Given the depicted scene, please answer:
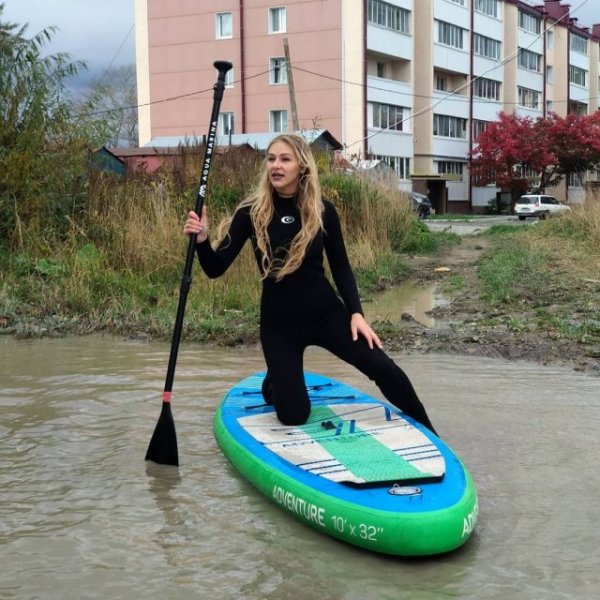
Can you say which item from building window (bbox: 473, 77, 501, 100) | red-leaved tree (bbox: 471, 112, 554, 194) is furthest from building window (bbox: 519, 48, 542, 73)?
red-leaved tree (bbox: 471, 112, 554, 194)

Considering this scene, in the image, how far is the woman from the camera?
4660mm

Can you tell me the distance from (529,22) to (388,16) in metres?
21.5

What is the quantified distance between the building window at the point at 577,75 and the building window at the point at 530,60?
6307 mm

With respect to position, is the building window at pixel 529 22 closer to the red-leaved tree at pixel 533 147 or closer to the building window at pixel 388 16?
the red-leaved tree at pixel 533 147

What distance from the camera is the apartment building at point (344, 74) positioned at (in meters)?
43.6

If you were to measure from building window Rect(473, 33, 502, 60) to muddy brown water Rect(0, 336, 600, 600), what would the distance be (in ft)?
174

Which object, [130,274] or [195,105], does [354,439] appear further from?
[195,105]

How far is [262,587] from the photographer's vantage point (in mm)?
3238

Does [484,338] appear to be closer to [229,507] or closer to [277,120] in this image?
[229,507]

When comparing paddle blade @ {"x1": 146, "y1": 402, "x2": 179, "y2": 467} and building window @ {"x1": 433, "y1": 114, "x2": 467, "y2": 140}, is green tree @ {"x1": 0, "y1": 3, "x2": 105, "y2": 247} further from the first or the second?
building window @ {"x1": 433, "y1": 114, "x2": 467, "y2": 140}

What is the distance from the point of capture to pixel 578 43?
70.8 m

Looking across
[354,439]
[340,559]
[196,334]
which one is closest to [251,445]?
[354,439]

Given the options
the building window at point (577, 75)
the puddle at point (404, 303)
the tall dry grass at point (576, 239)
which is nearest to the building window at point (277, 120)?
the tall dry grass at point (576, 239)

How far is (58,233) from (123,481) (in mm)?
8023
